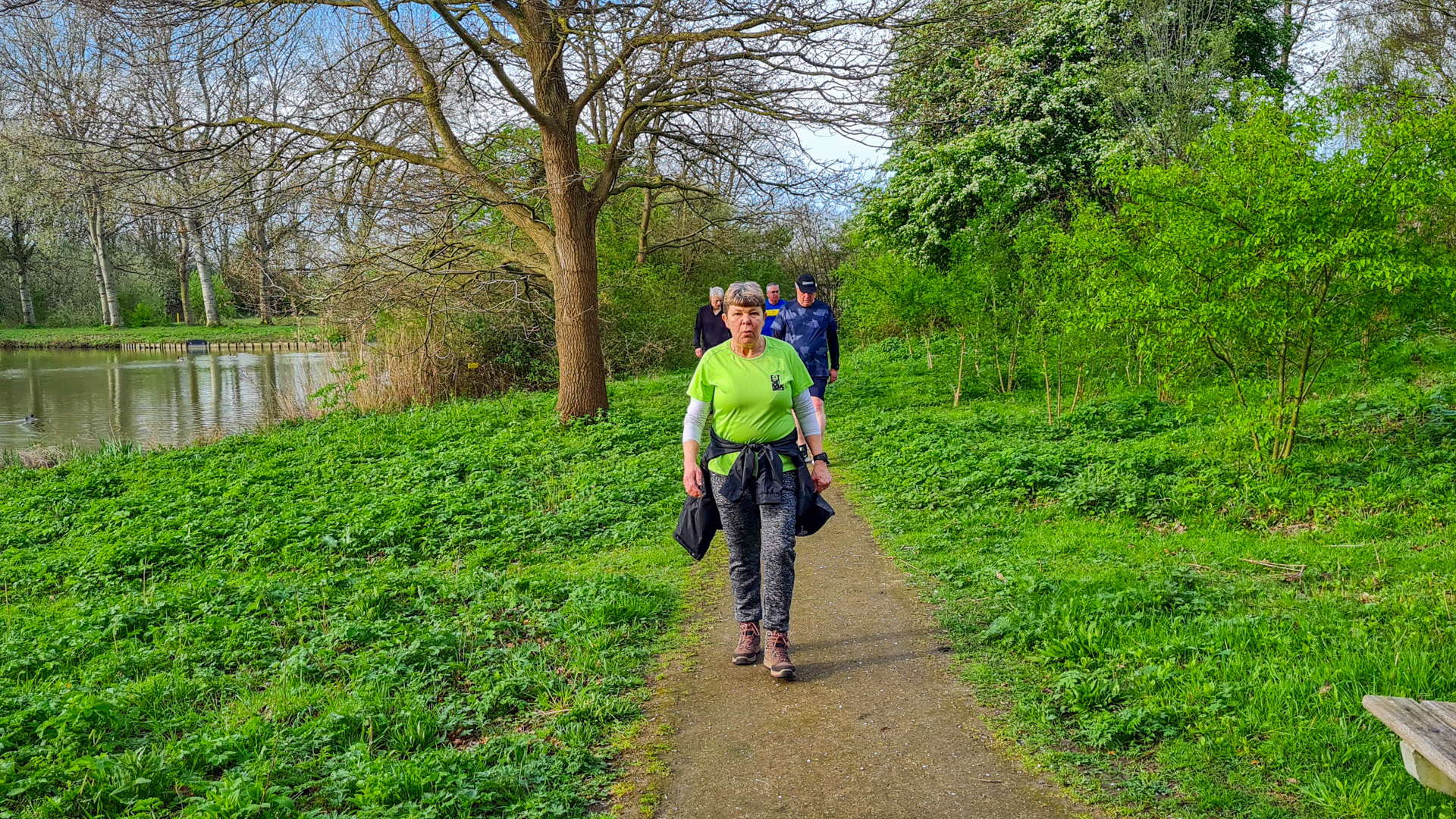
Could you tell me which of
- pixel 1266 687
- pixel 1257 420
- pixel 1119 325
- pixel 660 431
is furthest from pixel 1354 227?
pixel 660 431

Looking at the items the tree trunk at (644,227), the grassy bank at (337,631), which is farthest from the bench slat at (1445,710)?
the tree trunk at (644,227)

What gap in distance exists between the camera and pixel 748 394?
15.3 feet

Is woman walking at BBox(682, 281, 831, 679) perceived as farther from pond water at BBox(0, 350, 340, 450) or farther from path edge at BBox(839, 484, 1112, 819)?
pond water at BBox(0, 350, 340, 450)

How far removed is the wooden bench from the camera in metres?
2.83

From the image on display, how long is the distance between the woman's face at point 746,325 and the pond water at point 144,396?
15404mm

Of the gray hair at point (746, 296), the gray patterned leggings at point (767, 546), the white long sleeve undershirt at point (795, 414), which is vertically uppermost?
the gray hair at point (746, 296)

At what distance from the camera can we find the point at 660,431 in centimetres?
1291

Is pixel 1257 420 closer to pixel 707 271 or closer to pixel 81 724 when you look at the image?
pixel 81 724

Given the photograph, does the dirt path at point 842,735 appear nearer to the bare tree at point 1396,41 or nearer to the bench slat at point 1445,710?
the bench slat at point 1445,710

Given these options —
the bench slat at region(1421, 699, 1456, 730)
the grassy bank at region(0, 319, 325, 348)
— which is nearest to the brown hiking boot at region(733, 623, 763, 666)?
the bench slat at region(1421, 699, 1456, 730)

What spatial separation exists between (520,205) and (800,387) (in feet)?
31.8

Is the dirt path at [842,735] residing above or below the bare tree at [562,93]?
below

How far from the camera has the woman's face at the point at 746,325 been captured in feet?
15.4

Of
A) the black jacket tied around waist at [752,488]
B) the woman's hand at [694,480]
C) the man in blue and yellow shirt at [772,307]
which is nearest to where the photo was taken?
the black jacket tied around waist at [752,488]
